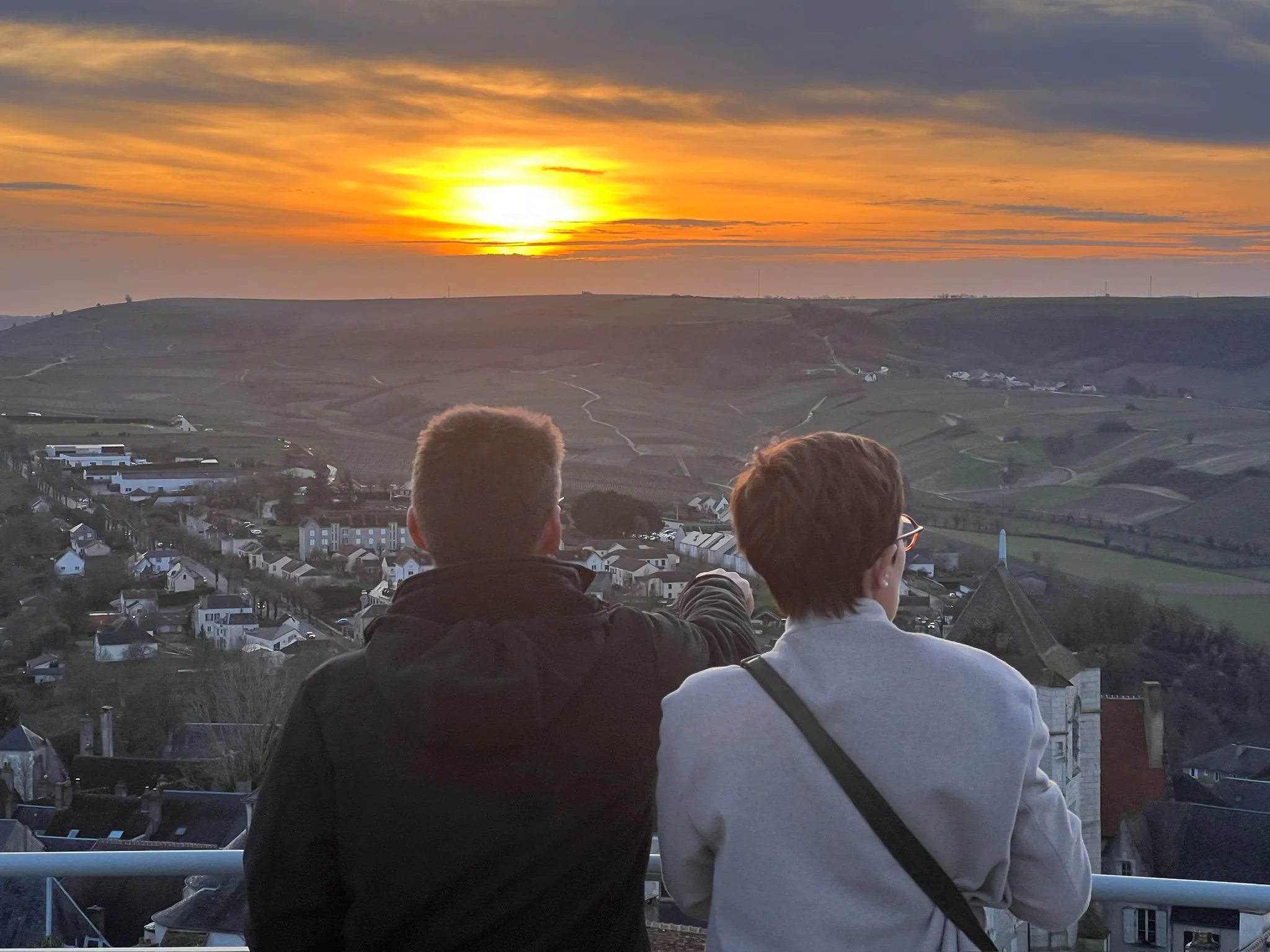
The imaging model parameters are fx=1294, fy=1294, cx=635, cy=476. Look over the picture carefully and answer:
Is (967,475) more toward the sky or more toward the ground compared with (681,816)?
more toward the ground

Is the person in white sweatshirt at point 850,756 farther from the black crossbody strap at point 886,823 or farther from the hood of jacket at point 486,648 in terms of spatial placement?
the hood of jacket at point 486,648

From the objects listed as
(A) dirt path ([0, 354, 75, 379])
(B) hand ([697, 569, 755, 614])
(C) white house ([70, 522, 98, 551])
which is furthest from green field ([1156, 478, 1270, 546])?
(B) hand ([697, 569, 755, 614])

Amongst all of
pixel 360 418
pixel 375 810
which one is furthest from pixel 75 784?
pixel 360 418

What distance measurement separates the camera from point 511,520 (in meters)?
1.74

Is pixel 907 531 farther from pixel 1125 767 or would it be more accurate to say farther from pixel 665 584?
pixel 1125 767

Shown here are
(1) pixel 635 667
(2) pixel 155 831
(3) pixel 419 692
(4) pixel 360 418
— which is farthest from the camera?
(4) pixel 360 418

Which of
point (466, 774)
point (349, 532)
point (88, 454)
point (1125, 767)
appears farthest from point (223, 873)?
point (88, 454)

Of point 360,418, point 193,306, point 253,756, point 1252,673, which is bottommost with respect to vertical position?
point 1252,673

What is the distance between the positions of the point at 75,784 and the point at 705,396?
37989 millimetres

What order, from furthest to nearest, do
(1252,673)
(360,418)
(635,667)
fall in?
(360,418) < (1252,673) < (635,667)

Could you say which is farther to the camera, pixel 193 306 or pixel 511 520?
pixel 193 306

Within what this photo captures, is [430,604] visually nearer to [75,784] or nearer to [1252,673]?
[75,784]

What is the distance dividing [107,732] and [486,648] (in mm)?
25863

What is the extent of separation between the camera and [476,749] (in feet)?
5.39
